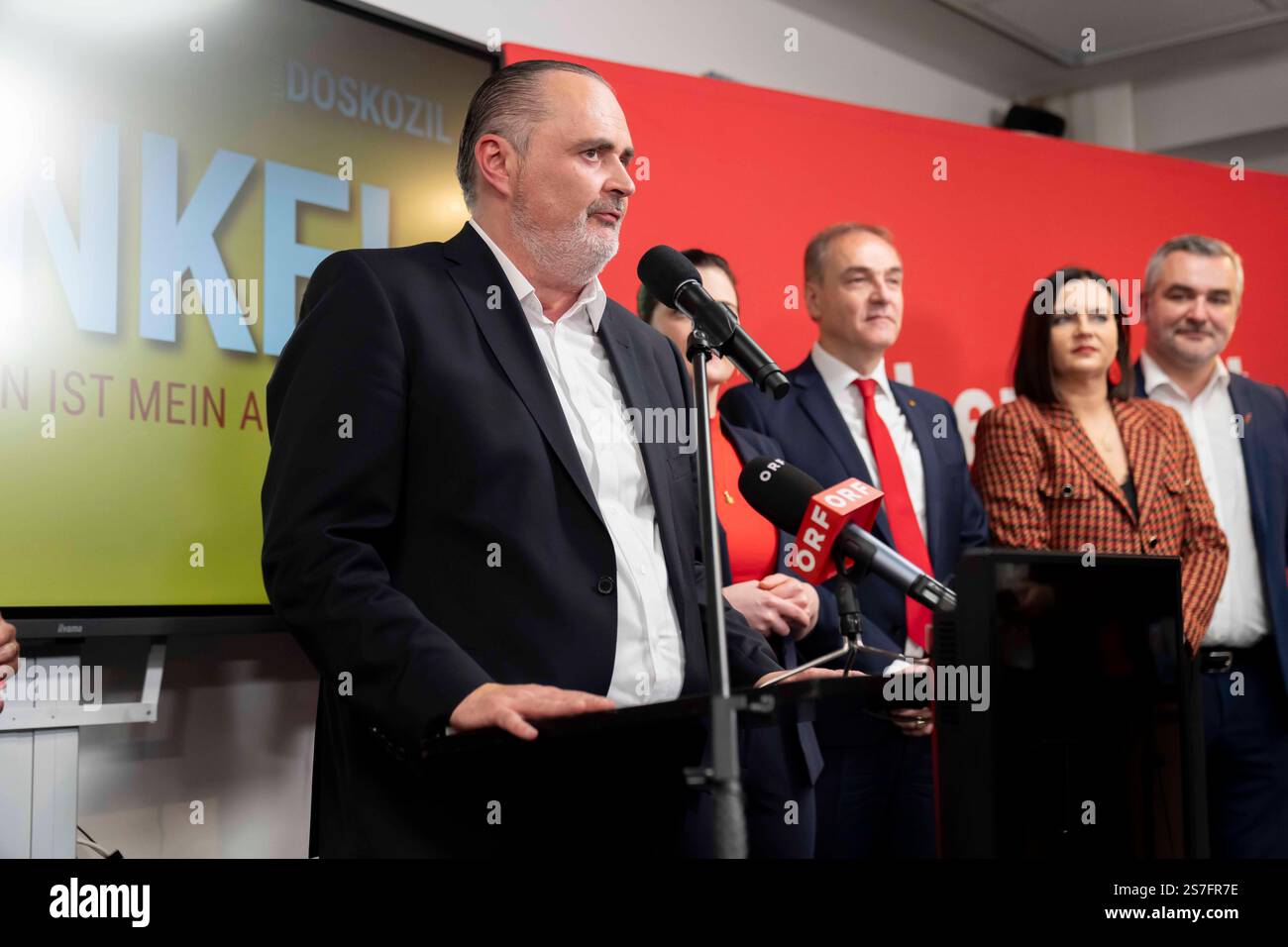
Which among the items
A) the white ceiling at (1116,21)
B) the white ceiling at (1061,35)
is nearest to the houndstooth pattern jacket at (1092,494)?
the white ceiling at (1061,35)

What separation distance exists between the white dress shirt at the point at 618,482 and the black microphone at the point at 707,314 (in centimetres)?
29

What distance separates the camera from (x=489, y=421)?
5.84ft

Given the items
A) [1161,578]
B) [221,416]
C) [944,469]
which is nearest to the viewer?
[1161,578]

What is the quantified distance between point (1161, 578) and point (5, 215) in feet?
7.87

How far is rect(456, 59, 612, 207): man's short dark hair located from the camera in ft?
6.86

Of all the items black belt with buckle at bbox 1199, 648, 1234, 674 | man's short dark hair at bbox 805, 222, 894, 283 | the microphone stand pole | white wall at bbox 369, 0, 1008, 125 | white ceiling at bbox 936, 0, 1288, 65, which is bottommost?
black belt with buckle at bbox 1199, 648, 1234, 674

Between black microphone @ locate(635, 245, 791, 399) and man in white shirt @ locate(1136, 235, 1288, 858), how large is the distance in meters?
2.38

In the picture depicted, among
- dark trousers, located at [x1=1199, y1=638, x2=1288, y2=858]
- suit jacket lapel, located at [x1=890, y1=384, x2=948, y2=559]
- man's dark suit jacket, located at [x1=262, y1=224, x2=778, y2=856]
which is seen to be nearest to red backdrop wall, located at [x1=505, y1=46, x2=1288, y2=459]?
suit jacket lapel, located at [x1=890, y1=384, x2=948, y2=559]

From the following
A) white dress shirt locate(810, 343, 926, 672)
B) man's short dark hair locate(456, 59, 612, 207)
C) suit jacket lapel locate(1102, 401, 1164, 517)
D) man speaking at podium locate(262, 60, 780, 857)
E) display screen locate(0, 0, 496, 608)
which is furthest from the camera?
suit jacket lapel locate(1102, 401, 1164, 517)

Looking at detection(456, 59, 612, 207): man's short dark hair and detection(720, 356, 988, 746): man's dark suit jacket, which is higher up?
detection(456, 59, 612, 207): man's short dark hair

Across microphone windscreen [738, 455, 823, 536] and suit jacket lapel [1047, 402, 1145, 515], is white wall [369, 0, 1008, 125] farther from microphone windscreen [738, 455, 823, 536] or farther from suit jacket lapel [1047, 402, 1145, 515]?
microphone windscreen [738, 455, 823, 536]
